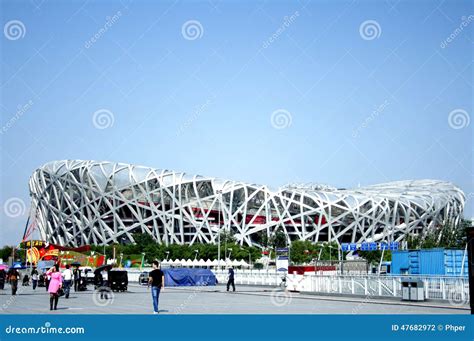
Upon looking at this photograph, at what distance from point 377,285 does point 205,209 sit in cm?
8727

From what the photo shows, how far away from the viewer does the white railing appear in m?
23.9

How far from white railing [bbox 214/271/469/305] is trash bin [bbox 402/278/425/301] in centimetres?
75

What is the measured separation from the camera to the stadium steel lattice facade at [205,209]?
4437 inches

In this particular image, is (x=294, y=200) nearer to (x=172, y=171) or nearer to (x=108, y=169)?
(x=172, y=171)

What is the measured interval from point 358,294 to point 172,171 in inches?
3498

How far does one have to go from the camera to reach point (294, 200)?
114375 mm

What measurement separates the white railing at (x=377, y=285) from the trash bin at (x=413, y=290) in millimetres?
745

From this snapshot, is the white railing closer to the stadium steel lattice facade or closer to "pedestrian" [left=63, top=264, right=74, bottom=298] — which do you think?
"pedestrian" [left=63, top=264, right=74, bottom=298]

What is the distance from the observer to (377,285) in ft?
92.0
